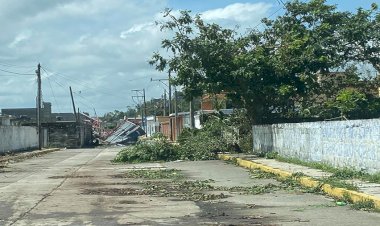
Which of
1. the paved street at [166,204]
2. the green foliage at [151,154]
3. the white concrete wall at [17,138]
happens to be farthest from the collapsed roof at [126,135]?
the paved street at [166,204]

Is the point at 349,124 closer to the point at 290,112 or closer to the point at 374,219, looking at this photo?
the point at 374,219

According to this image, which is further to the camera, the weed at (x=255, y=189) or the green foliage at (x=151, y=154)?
the green foliage at (x=151, y=154)

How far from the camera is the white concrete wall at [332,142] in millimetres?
16812

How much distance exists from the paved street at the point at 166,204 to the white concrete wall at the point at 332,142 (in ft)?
7.83

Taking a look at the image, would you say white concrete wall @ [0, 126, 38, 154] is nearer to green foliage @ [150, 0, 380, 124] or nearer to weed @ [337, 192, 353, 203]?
green foliage @ [150, 0, 380, 124]

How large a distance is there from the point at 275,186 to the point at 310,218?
602 centimetres

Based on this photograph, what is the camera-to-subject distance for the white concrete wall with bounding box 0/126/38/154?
1917 inches

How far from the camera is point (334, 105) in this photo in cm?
3077

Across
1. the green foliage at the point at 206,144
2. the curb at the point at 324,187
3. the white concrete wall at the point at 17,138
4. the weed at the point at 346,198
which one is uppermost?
the white concrete wall at the point at 17,138

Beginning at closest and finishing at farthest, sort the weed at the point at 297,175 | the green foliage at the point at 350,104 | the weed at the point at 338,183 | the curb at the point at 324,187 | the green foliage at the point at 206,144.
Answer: the curb at the point at 324,187 < the weed at the point at 338,183 < the weed at the point at 297,175 < the green foliage at the point at 350,104 < the green foliage at the point at 206,144

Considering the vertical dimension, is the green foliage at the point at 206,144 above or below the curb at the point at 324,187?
above

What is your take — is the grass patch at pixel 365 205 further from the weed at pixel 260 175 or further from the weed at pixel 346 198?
the weed at pixel 260 175

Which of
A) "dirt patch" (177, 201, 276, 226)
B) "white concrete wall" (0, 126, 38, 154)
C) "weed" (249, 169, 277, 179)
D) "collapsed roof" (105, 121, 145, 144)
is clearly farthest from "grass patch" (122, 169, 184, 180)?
"collapsed roof" (105, 121, 145, 144)

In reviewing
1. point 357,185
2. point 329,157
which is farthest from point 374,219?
point 329,157
